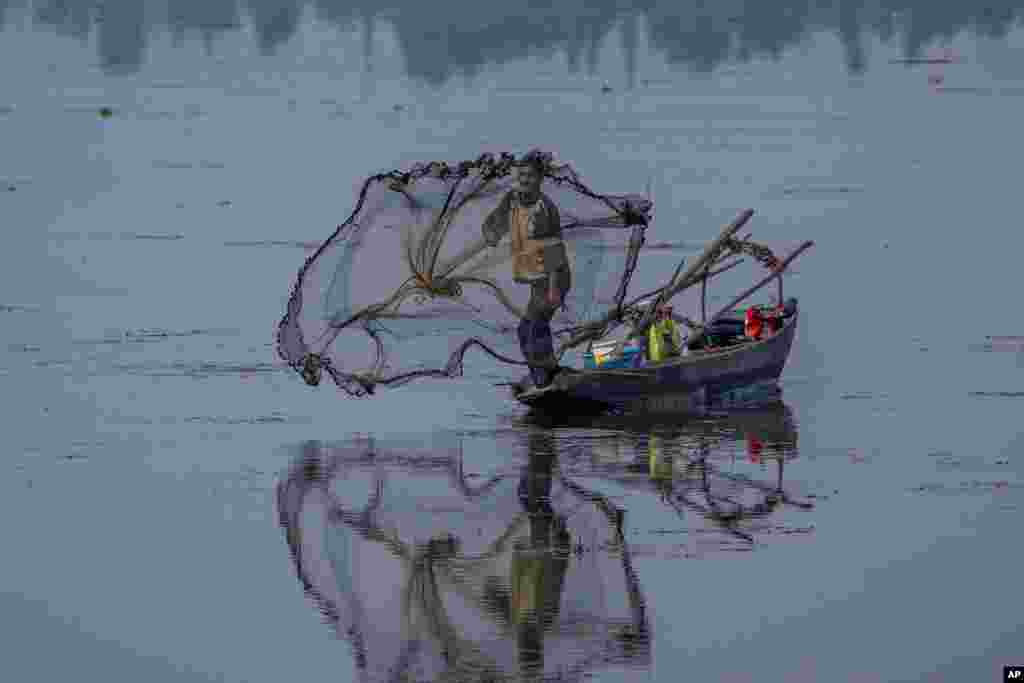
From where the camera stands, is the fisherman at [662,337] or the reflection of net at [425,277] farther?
A: the fisherman at [662,337]

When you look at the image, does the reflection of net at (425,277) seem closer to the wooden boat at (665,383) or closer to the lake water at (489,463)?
the lake water at (489,463)

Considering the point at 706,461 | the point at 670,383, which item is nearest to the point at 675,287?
the point at 670,383

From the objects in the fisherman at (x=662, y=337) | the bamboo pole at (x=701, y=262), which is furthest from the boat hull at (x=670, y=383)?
the bamboo pole at (x=701, y=262)

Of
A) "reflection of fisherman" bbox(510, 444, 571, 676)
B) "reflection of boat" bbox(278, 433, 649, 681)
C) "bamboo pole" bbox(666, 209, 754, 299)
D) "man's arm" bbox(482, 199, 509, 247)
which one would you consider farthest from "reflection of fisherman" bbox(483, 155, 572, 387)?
"reflection of fisherman" bbox(510, 444, 571, 676)

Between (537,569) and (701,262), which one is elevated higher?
(701,262)

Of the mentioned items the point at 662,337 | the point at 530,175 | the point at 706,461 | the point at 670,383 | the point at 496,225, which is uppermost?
the point at 530,175

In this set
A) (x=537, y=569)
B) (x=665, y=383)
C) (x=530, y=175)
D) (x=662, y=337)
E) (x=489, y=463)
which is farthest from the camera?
(x=662, y=337)

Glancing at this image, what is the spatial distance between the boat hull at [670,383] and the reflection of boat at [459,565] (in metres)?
0.82

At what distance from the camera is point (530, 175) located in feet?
81.8

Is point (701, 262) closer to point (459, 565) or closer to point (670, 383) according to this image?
point (670, 383)

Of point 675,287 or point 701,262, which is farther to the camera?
point 701,262

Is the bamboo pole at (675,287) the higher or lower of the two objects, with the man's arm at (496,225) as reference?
lower

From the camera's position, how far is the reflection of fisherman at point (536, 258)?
25.1 metres

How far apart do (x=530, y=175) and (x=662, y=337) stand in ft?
7.62
